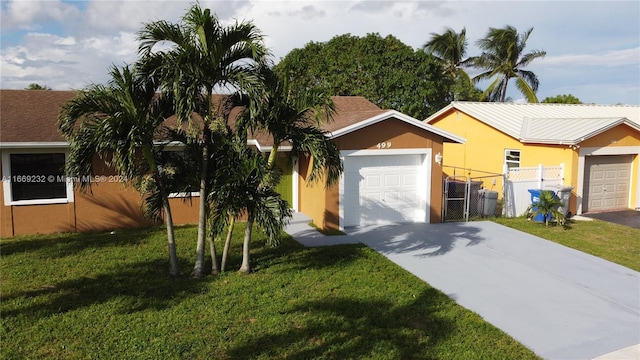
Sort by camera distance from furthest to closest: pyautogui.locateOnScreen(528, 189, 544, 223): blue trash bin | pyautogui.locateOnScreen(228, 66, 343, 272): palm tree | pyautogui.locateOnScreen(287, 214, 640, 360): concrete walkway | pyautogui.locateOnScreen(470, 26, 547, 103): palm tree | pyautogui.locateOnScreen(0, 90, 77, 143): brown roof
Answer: pyautogui.locateOnScreen(470, 26, 547, 103): palm tree
pyautogui.locateOnScreen(528, 189, 544, 223): blue trash bin
pyautogui.locateOnScreen(0, 90, 77, 143): brown roof
pyautogui.locateOnScreen(228, 66, 343, 272): palm tree
pyautogui.locateOnScreen(287, 214, 640, 360): concrete walkway

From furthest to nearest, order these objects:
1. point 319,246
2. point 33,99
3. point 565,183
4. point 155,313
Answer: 1. point 565,183
2. point 33,99
3. point 319,246
4. point 155,313

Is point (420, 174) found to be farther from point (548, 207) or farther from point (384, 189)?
point (548, 207)

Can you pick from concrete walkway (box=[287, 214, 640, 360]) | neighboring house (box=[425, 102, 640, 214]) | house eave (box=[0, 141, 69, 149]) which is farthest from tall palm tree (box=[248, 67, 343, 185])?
neighboring house (box=[425, 102, 640, 214])

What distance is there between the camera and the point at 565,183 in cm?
1584

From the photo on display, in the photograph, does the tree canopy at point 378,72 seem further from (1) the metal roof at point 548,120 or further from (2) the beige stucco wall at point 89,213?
(2) the beige stucco wall at point 89,213

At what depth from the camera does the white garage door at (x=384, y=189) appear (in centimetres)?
1334

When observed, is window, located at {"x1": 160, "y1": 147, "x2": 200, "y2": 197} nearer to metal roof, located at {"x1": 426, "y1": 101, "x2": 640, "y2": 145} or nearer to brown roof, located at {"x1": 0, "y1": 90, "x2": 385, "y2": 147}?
brown roof, located at {"x1": 0, "y1": 90, "x2": 385, "y2": 147}

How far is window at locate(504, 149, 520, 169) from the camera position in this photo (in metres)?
18.3

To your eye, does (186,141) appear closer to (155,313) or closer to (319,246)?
(155,313)

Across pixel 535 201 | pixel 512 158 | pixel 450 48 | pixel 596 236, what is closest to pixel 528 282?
pixel 596 236

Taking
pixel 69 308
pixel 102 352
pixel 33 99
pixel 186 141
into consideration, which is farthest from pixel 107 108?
pixel 33 99

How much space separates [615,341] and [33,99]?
16076 millimetres

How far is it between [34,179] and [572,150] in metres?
16.7

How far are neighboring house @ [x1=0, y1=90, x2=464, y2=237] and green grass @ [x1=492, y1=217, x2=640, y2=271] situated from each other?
282cm
